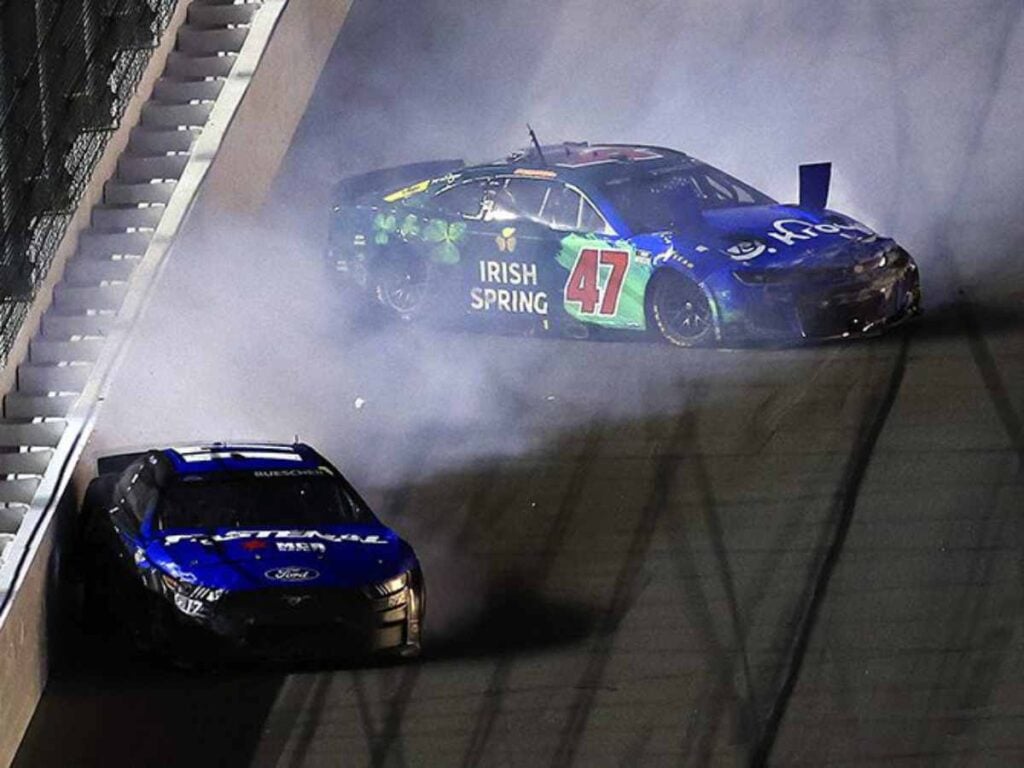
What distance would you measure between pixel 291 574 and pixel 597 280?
14.3ft

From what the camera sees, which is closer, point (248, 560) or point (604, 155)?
point (248, 560)

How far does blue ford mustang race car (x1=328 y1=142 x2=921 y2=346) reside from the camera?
16.6 metres

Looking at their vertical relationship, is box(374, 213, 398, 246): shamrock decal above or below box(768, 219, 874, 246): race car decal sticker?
below

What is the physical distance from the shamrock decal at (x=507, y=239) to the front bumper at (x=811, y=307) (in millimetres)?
→ 1807

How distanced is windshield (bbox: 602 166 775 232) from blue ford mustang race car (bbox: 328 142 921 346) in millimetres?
14

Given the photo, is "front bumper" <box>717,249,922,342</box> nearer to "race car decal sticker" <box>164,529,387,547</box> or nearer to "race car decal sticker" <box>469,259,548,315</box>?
"race car decal sticker" <box>469,259,548,315</box>

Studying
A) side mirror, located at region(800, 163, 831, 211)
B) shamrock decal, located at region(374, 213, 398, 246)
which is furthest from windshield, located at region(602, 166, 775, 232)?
shamrock decal, located at region(374, 213, 398, 246)

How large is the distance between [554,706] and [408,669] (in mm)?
958

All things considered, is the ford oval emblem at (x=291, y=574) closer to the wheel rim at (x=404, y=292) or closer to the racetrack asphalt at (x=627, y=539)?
the racetrack asphalt at (x=627, y=539)

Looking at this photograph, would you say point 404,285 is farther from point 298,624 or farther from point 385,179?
point 298,624

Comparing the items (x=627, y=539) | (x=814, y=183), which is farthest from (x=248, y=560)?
(x=814, y=183)

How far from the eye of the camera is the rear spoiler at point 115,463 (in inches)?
620

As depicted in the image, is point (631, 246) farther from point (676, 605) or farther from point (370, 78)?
point (370, 78)

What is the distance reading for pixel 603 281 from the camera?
17.2m
